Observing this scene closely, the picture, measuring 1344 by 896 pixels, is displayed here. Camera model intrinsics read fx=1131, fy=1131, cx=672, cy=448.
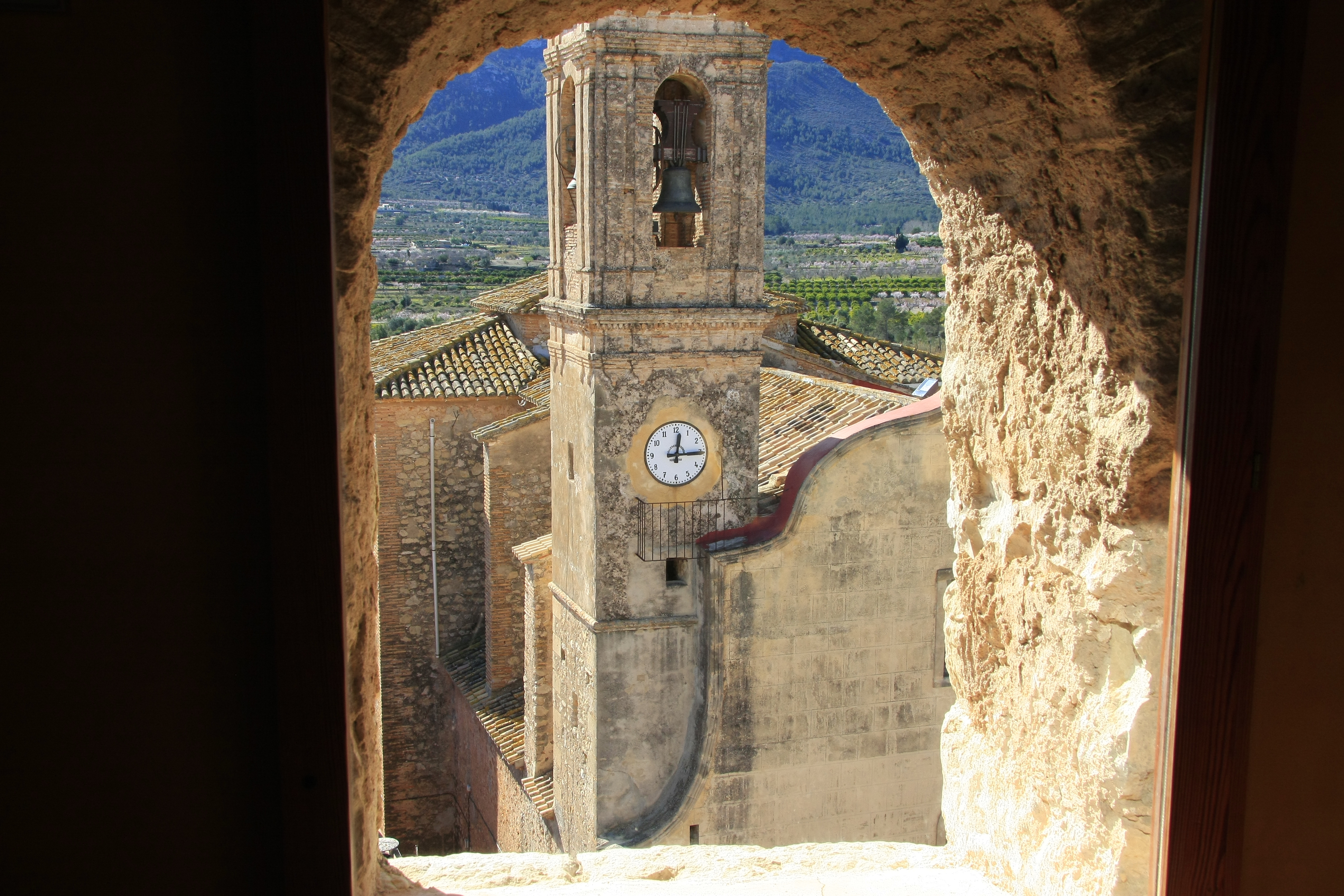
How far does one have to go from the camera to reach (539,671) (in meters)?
12.3

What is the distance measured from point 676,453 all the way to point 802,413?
178cm

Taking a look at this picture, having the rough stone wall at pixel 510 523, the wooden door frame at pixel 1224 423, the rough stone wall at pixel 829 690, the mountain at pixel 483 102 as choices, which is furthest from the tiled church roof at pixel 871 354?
the mountain at pixel 483 102

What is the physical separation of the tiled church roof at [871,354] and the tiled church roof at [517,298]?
394 centimetres

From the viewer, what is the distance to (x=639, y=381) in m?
10.7

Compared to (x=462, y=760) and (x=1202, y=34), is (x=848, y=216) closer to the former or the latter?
(x=462, y=760)

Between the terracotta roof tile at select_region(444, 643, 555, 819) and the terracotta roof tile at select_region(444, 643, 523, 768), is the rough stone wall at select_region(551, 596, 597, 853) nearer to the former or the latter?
the terracotta roof tile at select_region(444, 643, 555, 819)

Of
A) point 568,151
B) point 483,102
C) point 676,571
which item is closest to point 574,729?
point 676,571

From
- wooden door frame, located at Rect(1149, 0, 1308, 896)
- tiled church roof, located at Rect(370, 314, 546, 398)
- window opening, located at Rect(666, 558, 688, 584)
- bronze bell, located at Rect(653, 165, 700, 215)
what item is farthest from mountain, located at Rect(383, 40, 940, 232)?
wooden door frame, located at Rect(1149, 0, 1308, 896)

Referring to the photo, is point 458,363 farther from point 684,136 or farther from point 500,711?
point 684,136

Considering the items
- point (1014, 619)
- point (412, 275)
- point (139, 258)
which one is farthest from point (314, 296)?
point (412, 275)

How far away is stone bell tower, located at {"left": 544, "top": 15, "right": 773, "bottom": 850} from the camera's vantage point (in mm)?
10414

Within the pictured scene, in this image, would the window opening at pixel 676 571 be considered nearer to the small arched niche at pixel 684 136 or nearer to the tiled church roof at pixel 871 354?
the small arched niche at pixel 684 136

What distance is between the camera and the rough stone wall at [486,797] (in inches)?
476

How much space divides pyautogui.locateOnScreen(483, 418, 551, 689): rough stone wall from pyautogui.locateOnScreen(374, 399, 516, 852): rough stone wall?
1.17 m
